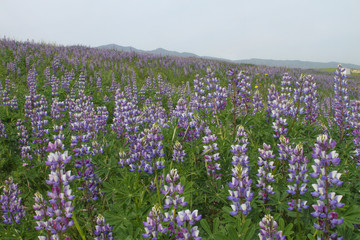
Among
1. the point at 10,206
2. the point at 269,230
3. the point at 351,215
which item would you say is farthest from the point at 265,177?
the point at 10,206

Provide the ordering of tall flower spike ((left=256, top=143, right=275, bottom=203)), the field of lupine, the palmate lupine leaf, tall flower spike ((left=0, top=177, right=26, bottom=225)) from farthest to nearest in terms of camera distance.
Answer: tall flower spike ((left=0, top=177, right=26, bottom=225))
tall flower spike ((left=256, top=143, right=275, bottom=203))
the palmate lupine leaf
the field of lupine

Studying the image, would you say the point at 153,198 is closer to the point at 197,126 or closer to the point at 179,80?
the point at 197,126

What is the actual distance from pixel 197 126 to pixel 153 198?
153cm

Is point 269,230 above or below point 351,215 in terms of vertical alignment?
above

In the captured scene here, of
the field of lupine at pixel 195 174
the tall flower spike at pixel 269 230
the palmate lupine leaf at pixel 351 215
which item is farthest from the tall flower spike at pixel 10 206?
the palmate lupine leaf at pixel 351 215

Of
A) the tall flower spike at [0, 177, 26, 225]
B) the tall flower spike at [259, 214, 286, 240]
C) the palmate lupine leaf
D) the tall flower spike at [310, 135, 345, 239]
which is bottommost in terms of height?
the tall flower spike at [0, 177, 26, 225]

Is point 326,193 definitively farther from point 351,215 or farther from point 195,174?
point 195,174

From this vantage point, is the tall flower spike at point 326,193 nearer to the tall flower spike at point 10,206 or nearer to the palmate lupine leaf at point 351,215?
the palmate lupine leaf at point 351,215

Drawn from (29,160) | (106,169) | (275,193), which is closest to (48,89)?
(29,160)

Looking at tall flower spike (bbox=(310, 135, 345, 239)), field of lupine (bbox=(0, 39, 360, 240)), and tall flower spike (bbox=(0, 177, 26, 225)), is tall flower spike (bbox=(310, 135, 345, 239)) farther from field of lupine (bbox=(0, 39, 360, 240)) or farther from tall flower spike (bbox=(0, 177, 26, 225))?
tall flower spike (bbox=(0, 177, 26, 225))

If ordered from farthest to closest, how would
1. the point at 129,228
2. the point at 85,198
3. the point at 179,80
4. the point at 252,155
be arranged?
1. the point at 179,80
2. the point at 252,155
3. the point at 85,198
4. the point at 129,228

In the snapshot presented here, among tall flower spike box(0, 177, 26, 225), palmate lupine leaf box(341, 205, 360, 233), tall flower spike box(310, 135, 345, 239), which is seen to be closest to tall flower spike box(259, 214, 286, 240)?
tall flower spike box(310, 135, 345, 239)

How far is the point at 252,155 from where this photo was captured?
292cm

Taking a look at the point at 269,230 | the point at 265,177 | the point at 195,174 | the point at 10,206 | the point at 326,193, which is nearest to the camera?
the point at 269,230
